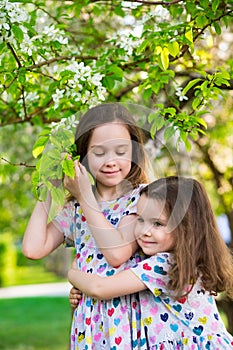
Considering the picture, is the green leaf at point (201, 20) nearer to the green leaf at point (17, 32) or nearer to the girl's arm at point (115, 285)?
the green leaf at point (17, 32)

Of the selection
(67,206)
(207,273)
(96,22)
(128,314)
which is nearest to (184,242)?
(207,273)

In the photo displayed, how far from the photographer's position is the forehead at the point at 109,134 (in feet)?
9.67

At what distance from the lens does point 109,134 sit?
2963mm

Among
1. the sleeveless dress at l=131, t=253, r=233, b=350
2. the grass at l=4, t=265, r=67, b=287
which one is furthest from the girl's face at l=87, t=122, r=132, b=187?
the grass at l=4, t=265, r=67, b=287

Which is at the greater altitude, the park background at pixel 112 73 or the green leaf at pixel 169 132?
the park background at pixel 112 73

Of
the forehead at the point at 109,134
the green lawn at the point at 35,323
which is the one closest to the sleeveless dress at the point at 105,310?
the forehead at the point at 109,134

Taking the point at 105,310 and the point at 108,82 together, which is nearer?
the point at 105,310

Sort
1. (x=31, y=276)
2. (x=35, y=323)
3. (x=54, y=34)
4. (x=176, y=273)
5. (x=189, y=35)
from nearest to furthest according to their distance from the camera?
(x=176, y=273) < (x=189, y=35) < (x=54, y=34) < (x=35, y=323) < (x=31, y=276)

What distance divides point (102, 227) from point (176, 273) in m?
0.34

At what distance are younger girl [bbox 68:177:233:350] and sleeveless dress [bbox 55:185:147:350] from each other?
5 cm

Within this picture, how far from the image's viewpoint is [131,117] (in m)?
3.13

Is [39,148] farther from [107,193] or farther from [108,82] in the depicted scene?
[108,82]

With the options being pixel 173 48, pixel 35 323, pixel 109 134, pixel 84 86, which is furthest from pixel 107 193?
pixel 35 323

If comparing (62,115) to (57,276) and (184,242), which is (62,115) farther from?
(57,276)
